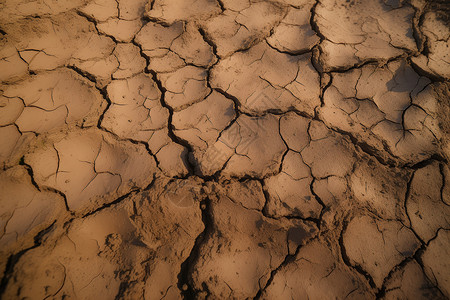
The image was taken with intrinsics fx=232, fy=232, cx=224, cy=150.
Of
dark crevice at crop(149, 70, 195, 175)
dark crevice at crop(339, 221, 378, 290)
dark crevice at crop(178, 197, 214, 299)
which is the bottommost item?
dark crevice at crop(178, 197, 214, 299)

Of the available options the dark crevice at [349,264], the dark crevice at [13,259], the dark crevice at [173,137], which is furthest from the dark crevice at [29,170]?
the dark crevice at [349,264]

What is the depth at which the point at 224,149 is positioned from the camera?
1599mm

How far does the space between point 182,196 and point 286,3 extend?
6.56 ft

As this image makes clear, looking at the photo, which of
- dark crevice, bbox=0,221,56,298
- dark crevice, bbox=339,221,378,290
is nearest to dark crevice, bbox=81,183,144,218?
dark crevice, bbox=0,221,56,298

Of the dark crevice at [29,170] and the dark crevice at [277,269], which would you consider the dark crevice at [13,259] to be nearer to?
the dark crevice at [29,170]

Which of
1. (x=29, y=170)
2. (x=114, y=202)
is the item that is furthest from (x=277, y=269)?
(x=29, y=170)

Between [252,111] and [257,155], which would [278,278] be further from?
[252,111]

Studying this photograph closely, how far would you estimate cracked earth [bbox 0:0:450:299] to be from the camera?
4.10 ft

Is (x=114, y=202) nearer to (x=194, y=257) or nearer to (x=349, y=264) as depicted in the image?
(x=194, y=257)

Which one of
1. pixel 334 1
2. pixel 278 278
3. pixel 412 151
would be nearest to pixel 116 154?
pixel 278 278

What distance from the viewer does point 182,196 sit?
1423 millimetres

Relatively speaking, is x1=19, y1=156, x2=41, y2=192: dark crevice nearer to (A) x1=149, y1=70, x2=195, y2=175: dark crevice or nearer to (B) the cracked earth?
(B) the cracked earth

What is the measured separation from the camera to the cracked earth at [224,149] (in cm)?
125

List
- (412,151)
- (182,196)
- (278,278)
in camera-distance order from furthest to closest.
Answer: (412,151)
(182,196)
(278,278)
